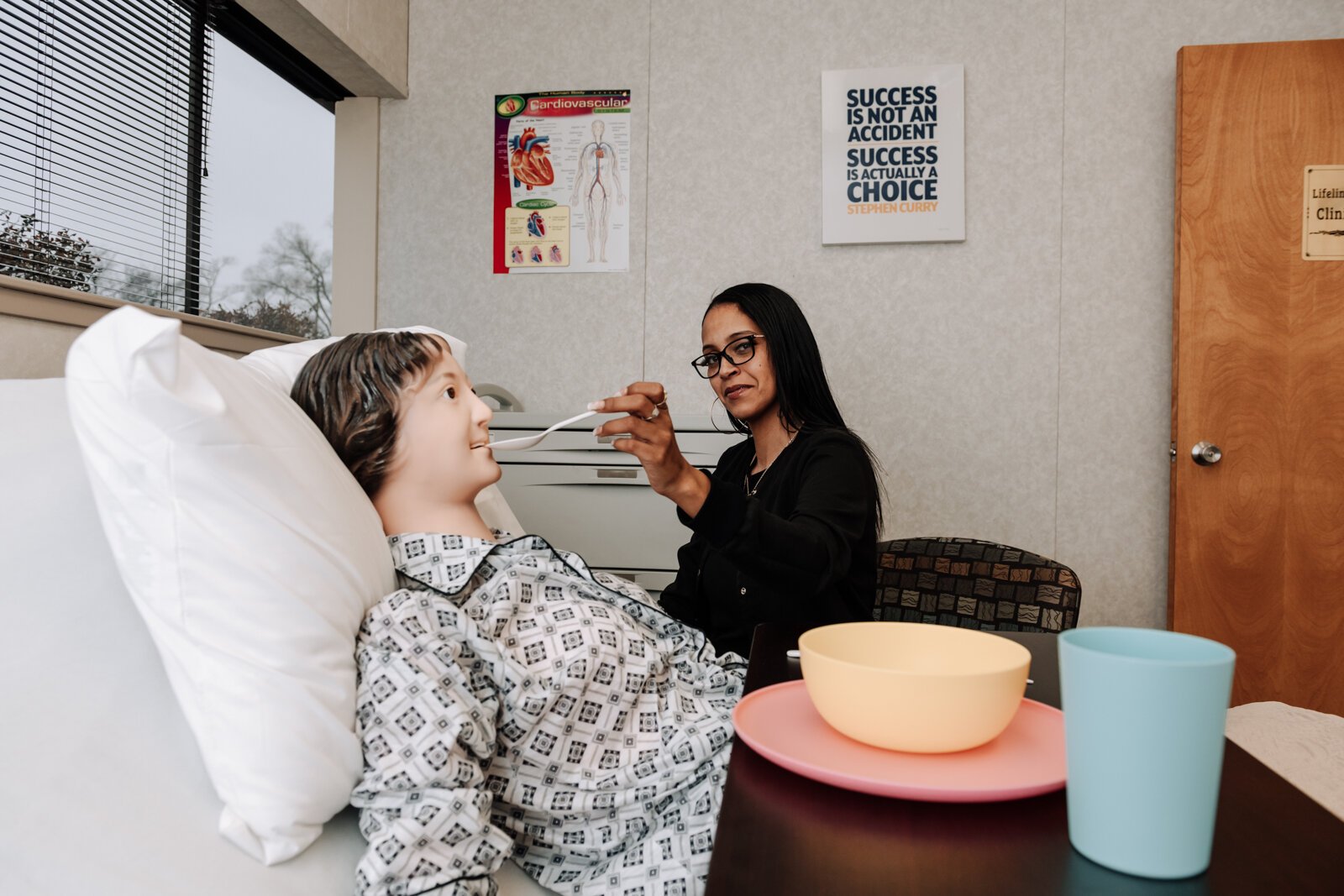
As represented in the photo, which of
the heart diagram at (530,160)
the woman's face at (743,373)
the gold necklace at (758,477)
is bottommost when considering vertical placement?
the gold necklace at (758,477)

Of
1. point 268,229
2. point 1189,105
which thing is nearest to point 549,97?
point 268,229

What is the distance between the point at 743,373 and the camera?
1.55 meters

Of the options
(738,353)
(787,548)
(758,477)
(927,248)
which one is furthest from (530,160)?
(787,548)

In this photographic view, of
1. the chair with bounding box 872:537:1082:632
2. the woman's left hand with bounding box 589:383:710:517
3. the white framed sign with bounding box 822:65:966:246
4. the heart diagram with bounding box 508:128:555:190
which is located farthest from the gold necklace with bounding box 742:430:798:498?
the heart diagram with bounding box 508:128:555:190

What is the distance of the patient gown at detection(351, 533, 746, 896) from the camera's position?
0.68m

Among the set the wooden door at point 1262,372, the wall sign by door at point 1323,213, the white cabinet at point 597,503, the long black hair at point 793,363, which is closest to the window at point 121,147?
the white cabinet at point 597,503

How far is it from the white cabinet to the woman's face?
0.53 metres

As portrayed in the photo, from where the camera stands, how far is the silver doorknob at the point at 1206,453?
227cm

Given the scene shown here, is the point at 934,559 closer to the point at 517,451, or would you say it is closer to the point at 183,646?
the point at 517,451

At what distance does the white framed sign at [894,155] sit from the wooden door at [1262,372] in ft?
1.94

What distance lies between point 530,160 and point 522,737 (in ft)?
7.12

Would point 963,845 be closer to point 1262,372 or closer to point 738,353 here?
point 738,353

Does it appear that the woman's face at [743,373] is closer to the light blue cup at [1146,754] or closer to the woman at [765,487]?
the woman at [765,487]

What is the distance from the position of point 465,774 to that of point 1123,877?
49 cm
